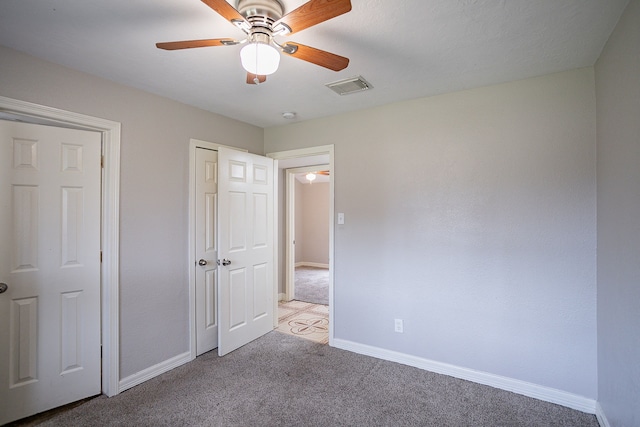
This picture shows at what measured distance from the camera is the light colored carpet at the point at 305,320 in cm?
352

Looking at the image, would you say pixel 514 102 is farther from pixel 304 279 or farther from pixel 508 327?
pixel 304 279

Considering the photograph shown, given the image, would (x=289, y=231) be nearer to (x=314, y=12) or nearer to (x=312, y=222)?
(x=312, y=222)

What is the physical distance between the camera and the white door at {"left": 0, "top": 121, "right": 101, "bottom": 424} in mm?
1996

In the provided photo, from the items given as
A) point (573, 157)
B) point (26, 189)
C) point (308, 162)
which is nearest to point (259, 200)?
point (308, 162)

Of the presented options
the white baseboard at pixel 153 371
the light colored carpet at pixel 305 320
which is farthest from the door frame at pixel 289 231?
the white baseboard at pixel 153 371

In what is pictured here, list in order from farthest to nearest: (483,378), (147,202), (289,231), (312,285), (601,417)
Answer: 1. (312,285)
2. (289,231)
3. (147,202)
4. (483,378)
5. (601,417)

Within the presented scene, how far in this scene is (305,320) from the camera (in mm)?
4004

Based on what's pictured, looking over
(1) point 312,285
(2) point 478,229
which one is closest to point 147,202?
(2) point 478,229

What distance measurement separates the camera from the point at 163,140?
2717 millimetres

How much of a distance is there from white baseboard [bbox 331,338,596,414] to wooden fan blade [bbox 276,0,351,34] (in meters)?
2.76

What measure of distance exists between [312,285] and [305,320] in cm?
201

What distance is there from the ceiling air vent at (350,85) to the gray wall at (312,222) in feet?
18.5

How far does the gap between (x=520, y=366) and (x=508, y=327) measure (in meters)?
0.30

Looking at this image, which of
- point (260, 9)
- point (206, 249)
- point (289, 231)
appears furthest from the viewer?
point (289, 231)
